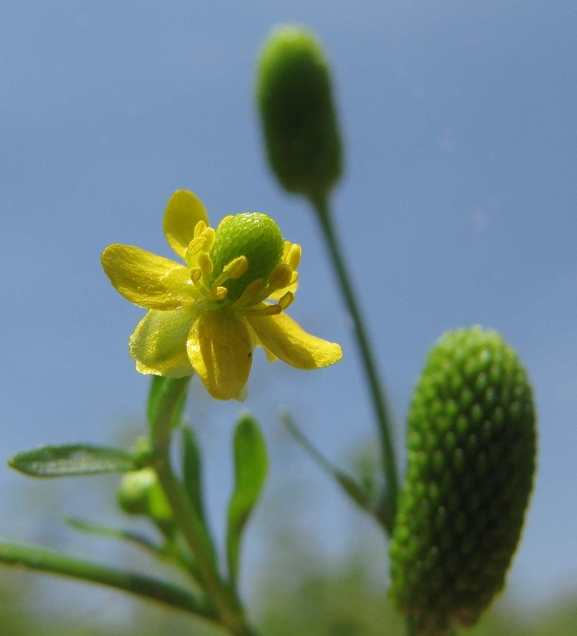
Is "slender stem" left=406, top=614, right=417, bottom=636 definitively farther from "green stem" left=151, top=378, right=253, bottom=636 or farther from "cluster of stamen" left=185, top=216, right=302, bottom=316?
"cluster of stamen" left=185, top=216, right=302, bottom=316

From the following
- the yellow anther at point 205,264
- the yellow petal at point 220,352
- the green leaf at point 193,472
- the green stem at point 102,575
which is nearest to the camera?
the yellow petal at point 220,352

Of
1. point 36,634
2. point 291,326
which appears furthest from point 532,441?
point 36,634

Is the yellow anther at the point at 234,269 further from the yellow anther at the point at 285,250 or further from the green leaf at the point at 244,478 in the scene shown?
the green leaf at the point at 244,478

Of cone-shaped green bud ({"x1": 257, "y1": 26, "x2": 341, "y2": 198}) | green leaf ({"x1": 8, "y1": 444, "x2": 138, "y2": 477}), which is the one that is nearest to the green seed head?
green leaf ({"x1": 8, "y1": 444, "x2": 138, "y2": 477})

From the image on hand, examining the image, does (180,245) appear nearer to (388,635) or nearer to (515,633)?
(388,635)

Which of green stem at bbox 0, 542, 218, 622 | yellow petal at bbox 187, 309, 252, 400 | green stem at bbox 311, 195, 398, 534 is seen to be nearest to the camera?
yellow petal at bbox 187, 309, 252, 400

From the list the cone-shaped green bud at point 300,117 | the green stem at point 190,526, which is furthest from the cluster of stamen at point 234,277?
the cone-shaped green bud at point 300,117
